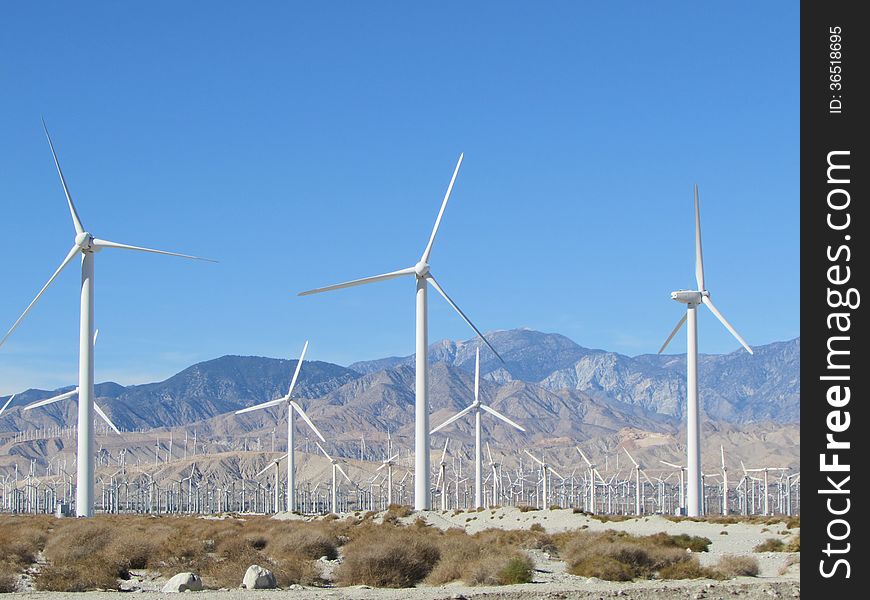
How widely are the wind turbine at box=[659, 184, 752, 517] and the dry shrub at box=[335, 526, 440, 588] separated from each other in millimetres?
33718

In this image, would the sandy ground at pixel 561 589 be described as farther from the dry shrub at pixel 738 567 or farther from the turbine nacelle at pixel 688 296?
the turbine nacelle at pixel 688 296

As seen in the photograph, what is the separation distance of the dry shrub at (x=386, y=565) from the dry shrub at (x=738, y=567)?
7.78 m

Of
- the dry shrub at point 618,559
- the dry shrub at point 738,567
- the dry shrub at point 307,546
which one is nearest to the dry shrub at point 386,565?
the dry shrub at point 618,559

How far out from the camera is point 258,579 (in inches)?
1070

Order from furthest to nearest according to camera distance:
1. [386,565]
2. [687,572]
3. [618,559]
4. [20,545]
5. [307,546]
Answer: [307,546], [20,545], [618,559], [687,572], [386,565]

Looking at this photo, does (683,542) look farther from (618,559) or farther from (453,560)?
(453,560)

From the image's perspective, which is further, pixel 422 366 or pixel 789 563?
pixel 422 366

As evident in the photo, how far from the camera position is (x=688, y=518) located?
62844 millimetres

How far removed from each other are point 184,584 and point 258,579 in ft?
5.71

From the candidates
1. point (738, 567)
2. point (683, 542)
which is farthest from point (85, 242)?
point (738, 567)

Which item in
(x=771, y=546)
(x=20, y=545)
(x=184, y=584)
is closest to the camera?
(x=184, y=584)

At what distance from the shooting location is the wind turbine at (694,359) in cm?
6384

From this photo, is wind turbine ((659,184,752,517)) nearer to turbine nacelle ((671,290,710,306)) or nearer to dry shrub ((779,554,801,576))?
turbine nacelle ((671,290,710,306))
